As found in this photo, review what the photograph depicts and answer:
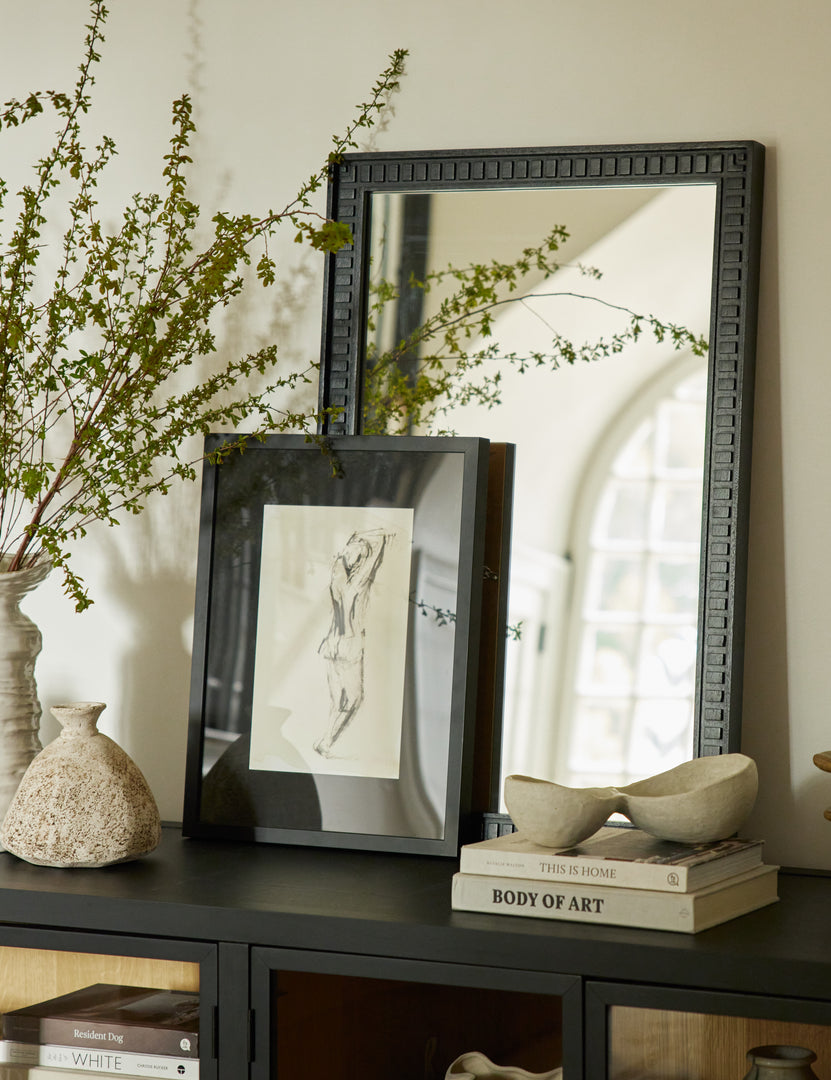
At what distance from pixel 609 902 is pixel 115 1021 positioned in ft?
2.04

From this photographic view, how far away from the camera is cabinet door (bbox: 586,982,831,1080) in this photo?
1.33 metres

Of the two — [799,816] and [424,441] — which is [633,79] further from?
[799,816]

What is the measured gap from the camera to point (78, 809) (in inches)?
64.5

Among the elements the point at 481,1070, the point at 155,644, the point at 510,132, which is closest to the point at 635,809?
the point at 481,1070

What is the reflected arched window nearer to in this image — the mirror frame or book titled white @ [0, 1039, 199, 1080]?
the mirror frame

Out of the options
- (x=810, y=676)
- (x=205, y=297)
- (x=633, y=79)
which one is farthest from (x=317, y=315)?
(x=810, y=676)

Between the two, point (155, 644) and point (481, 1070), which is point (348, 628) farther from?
point (481, 1070)

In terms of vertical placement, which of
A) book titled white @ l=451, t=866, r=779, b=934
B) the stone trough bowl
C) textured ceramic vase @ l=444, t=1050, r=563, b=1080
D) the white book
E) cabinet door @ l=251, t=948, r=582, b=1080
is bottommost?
the white book

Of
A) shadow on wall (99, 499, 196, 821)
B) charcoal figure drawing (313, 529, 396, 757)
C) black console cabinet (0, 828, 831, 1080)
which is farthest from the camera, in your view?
shadow on wall (99, 499, 196, 821)

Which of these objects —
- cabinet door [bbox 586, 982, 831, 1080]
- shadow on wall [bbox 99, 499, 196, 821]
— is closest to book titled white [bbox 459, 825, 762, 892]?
cabinet door [bbox 586, 982, 831, 1080]

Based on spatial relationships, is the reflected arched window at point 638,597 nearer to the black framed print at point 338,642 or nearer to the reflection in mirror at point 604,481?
the reflection in mirror at point 604,481

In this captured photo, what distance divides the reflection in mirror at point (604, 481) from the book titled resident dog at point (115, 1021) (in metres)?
0.54

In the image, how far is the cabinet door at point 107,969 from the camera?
4.86 feet

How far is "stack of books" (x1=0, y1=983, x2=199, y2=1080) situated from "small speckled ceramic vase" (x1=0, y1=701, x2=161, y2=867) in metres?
0.16
